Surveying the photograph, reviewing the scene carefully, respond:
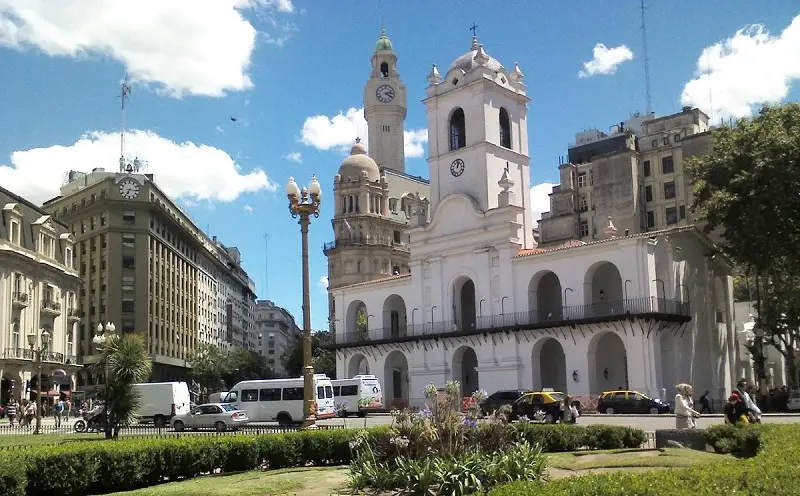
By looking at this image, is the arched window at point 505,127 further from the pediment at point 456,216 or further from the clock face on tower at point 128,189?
the clock face on tower at point 128,189

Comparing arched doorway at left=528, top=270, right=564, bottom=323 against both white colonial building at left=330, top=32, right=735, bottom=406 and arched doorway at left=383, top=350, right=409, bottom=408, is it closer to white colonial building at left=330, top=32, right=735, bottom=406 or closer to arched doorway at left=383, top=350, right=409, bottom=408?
white colonial building at left=330, top=32, right=735, bottom=406

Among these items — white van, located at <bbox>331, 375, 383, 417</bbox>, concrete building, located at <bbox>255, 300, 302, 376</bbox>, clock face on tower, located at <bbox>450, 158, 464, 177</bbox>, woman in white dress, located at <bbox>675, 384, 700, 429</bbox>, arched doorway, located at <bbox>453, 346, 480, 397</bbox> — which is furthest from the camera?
concrete building, located at <bbox>255, 300, 302, 376</bbox>

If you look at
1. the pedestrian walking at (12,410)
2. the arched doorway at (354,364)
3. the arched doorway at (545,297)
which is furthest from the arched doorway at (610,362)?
the pedestrian walking at (12,410)

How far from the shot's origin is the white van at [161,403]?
1528 inches

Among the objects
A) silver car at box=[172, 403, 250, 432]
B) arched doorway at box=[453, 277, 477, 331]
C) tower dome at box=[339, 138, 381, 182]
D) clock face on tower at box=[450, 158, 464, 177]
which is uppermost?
tower dome at box=[339, 138, 381, 182]

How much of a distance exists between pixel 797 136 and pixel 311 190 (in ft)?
81.6

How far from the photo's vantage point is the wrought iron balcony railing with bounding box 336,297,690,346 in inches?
1575

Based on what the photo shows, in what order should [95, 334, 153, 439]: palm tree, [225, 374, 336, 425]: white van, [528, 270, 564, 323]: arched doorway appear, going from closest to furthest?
[95, 334, 153, 439]: palm tree, [225, 374, 336, 425]: white van, [528, 270, 564, 323]: arched doorway

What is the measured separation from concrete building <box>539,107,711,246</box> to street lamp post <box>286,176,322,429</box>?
4634 centimetres

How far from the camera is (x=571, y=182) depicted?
2950 inches

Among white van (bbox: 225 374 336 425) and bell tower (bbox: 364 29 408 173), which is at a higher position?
bell tower (bbox: 364 29 408 173)

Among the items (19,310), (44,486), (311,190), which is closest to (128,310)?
(19,310)

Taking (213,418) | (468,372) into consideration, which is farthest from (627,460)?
(468,372)

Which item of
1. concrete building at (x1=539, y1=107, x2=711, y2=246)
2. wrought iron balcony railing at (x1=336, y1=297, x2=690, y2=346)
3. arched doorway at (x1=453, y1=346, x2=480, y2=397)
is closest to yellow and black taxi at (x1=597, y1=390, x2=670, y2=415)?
wrought iron balcony railing at (x1=336, y1=297, x2=690, y2=346)
